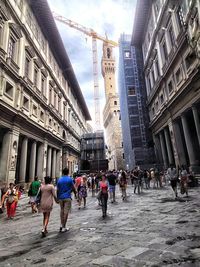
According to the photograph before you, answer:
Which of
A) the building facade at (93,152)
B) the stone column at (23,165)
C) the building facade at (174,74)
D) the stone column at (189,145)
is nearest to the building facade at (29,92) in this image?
the stone column at (23,165)

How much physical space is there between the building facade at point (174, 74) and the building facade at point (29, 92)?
12.5 metres

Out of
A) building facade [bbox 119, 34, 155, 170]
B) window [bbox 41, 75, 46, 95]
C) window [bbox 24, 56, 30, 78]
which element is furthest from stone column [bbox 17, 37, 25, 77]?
building facade [bbox 119, 34, 155, 170]

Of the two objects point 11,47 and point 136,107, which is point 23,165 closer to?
point 11,47

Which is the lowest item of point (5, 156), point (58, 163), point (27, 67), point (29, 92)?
point (5, 156)

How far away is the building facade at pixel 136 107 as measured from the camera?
3092 centimetres

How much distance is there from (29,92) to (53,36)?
468 inches

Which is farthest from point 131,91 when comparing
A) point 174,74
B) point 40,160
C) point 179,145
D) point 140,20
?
point 40,160

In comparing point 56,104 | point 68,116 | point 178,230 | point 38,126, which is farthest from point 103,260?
point 68,116

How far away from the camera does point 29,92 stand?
18.7 meters

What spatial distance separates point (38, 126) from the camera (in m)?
19.8

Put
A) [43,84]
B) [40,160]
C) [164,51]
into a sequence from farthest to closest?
[43,84], [164,51], [40,160]

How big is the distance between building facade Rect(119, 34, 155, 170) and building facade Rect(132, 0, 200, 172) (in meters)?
3.11

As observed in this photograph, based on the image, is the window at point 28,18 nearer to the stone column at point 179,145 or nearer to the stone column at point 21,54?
the stone column at point 21,54

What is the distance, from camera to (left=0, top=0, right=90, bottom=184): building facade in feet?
49.0
